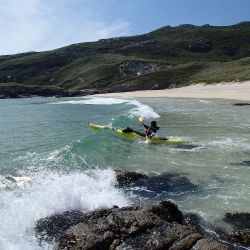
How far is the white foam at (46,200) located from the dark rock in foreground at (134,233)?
147 centimetres

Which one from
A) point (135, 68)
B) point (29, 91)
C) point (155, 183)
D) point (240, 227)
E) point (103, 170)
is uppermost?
A: point (135, 68)

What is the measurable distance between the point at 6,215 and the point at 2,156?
1208 centimetres

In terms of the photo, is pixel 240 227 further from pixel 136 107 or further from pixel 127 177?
pixel 136 107

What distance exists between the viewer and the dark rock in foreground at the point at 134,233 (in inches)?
409

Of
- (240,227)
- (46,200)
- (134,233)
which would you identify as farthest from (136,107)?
(134,233)

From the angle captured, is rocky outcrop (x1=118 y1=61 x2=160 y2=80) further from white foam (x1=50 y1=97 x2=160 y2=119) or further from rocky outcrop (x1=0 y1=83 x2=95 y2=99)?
white foam (x1=50 y1=97 x2=160 y2=119)

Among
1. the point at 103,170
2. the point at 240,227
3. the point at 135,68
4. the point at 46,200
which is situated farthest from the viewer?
the point at 135,68

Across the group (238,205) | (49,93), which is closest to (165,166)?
(238,205)

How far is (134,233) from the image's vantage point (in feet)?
35.9

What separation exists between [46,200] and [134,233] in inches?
234

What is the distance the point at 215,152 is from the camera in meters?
Answer: 24.9

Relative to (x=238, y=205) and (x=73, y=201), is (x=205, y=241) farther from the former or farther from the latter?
(x=73, y=201)

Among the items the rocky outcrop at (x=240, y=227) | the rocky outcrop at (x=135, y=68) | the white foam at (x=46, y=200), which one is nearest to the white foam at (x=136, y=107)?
the white foam at (x=46, y=200)

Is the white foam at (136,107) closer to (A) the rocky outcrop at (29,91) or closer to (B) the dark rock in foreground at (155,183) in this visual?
(B) the dark rock in foreground at (155,183)
